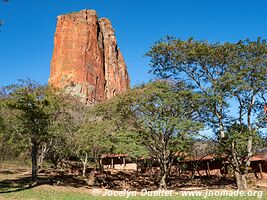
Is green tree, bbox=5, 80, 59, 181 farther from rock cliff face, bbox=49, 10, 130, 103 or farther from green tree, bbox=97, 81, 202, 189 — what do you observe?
rock cliff face, bbox=49, 10, 130, 103

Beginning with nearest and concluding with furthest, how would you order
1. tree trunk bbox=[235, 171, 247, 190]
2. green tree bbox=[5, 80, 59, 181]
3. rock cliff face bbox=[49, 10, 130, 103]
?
green tree bbox=[5, 80, 59, 181], tree trunk bbox=[235, 171, 247, 190], rock cliff face bbox=[49, 10, 130, 103]

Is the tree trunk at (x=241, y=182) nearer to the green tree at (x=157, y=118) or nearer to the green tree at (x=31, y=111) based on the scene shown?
the green tree at (x=157, y=118)

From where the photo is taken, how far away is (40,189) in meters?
19.7

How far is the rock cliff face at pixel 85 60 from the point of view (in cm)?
7975

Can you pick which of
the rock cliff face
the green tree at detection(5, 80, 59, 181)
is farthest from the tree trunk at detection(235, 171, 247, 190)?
the rock cliff face

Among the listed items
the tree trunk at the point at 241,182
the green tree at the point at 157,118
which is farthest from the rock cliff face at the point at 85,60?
the tree trunk at the point at 241,182

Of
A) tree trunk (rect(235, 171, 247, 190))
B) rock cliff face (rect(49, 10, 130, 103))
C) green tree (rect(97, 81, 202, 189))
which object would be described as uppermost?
rock cliff face (rect(49, 10, 130, 103))

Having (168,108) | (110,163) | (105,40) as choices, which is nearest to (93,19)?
(105,40)

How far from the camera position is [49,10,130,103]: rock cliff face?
79750mm

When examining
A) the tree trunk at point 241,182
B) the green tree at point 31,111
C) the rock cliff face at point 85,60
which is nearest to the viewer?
the green tree at point 31,111

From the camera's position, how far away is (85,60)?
84188 mm

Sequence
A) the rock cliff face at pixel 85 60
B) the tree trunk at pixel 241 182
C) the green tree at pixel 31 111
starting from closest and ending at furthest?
1. the green tree at pixel 31 111
2. the tree trunk at pixel 241 182
3. the rock cliff face at pixel 85 60

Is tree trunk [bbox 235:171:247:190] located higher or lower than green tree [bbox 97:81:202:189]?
lower

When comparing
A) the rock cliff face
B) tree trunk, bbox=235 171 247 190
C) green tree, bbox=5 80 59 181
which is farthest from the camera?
the rock cliff face
